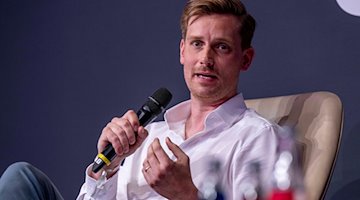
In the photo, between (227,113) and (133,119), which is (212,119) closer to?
(227,113)

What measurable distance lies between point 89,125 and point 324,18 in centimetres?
86

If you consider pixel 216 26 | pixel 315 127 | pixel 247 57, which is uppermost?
pixel 216 26

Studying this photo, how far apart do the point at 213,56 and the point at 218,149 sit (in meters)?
0.22

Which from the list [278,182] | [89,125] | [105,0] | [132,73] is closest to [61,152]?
[89,125]

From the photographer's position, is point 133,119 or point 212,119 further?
point 212,119

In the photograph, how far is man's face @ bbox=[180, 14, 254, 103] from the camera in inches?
48.7

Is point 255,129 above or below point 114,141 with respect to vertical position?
below

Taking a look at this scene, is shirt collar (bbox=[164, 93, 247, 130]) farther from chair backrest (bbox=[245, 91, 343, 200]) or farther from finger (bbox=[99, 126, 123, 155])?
finger (bbox=[99, 126, 123, 155])

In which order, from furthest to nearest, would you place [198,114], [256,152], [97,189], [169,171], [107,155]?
[198,114] → [97,189] → [256,152] → [107,155] → [169,171]

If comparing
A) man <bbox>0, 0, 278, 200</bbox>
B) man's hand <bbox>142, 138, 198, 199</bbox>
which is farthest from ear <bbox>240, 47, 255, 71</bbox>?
man's hand <bbox>142, 138, 198, 199</bbox>

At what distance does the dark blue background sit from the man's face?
0.24 meters

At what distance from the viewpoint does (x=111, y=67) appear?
1.80 m

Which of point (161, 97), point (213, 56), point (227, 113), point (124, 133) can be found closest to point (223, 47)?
point (213, 56)

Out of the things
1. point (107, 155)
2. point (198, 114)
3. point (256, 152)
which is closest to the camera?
point (107, 155)
